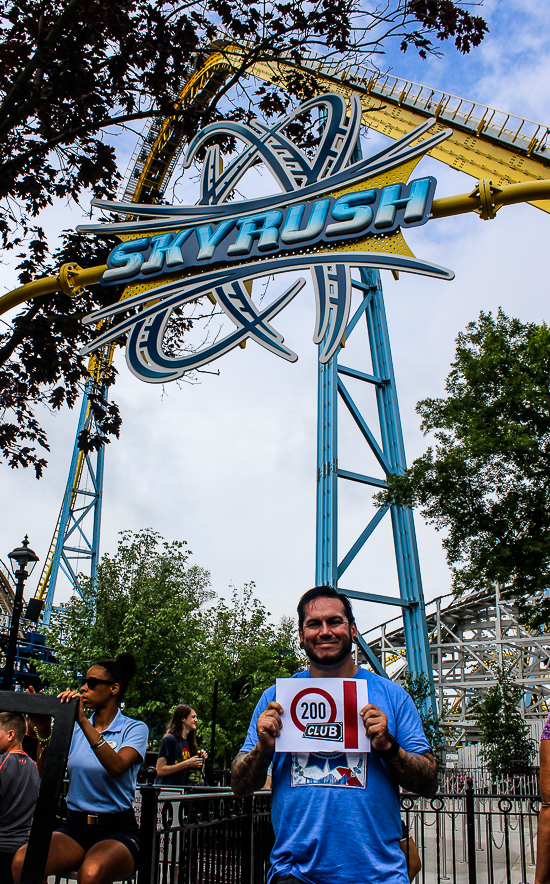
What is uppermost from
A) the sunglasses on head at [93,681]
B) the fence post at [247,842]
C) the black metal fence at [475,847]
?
the sunglasses on head at [93,681]

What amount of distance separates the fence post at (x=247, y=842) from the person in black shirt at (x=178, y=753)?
5.05 ft

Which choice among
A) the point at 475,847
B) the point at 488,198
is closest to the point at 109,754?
the point at 488,198

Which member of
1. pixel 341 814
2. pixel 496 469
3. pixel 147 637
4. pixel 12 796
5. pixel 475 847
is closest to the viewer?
pixel 341 814

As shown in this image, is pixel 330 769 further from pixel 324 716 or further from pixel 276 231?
pixel 276 231

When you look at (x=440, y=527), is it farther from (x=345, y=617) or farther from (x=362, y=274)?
(x=345, y=617)

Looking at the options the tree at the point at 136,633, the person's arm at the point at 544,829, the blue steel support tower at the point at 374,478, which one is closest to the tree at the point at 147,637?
the tree at the point at 136,633

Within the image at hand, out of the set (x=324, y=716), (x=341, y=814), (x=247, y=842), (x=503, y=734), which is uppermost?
(x=324, y=716)

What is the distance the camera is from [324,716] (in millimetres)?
2367

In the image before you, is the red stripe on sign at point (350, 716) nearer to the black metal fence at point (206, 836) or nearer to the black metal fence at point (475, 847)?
A: the black metal fence at point (206, 836)

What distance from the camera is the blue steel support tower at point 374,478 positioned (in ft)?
59.3

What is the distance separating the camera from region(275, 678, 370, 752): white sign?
233 cm

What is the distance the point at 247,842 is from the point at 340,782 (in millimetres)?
2699

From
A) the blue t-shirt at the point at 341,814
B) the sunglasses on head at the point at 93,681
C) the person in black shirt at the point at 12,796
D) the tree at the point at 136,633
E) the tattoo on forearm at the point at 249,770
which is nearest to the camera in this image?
the blue t-shirt at the point at 341,814

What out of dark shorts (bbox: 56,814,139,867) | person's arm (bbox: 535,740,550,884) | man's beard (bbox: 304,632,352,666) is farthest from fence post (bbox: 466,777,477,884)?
man's beard (bbox: 304,632,352,666)
